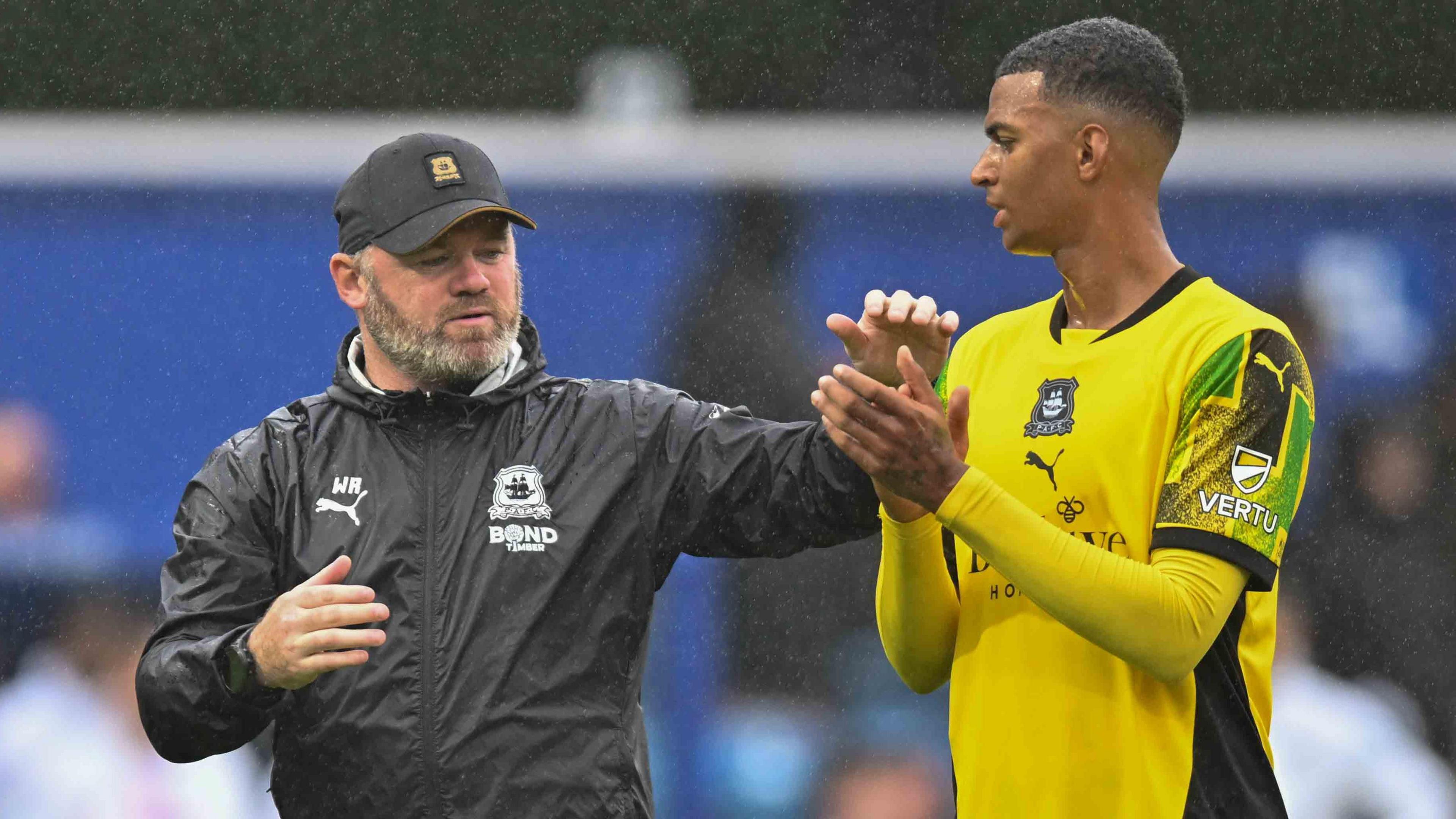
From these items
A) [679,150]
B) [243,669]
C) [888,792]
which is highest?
[679,150]

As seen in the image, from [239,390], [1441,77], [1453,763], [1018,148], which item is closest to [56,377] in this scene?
[239,390]

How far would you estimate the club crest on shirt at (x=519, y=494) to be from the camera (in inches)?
89.5

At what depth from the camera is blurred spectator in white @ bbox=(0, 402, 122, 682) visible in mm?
4449

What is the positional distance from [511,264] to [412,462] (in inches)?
14.7

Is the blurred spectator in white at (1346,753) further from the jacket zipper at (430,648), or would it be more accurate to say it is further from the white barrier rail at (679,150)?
the jacket zipper at (430,648)

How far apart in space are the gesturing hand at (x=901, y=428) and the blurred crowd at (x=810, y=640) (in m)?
2.58

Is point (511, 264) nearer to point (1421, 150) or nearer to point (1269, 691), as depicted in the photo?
point (1269, 691)

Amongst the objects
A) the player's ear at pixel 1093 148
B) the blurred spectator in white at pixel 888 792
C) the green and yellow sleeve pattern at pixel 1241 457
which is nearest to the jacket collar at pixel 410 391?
the player's ear at pixel 1093 148

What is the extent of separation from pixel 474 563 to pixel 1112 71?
107cm

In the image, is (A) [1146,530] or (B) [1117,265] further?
(B) [1117,265]

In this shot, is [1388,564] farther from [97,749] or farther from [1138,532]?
[97,749]

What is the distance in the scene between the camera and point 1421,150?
16.3 ft

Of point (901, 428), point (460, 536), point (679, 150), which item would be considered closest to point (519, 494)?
point (460, 536)

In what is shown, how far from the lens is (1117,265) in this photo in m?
2.07
